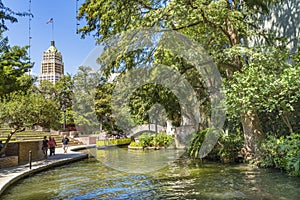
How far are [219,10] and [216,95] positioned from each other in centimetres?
534

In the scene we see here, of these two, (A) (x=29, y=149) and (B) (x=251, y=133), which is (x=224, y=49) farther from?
(A) (x=29, y=149)

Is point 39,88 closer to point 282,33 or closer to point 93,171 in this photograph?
point 93,171

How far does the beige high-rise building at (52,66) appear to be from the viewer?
57031 millimetres

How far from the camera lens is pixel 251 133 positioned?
1345 cm

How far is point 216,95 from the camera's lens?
1527cm

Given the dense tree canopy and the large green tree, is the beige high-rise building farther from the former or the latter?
the dense tree canopy

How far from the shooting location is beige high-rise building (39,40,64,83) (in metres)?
57.0

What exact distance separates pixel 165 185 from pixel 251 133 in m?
5.89

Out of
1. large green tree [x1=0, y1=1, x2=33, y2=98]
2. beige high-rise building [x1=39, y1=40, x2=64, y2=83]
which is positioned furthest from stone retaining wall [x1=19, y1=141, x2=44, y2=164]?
beige high-rise building [x1=39, y1=40, x2=64, y2=83]

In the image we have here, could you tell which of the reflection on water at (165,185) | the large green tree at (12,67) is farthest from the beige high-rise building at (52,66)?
the reflection on water at (165,185)

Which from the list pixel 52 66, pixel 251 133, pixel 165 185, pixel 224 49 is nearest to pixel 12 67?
pixel 224 49

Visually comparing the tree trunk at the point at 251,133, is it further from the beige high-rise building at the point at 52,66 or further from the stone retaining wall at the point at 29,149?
the beige high-rise building at the point at 52,66

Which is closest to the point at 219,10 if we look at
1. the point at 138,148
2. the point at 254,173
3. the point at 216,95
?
the point at 216,95

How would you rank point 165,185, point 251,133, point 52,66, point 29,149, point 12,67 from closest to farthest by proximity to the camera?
point 165,185 → point 251,133 → point 29,149 → point 12,67 → point 52,66
